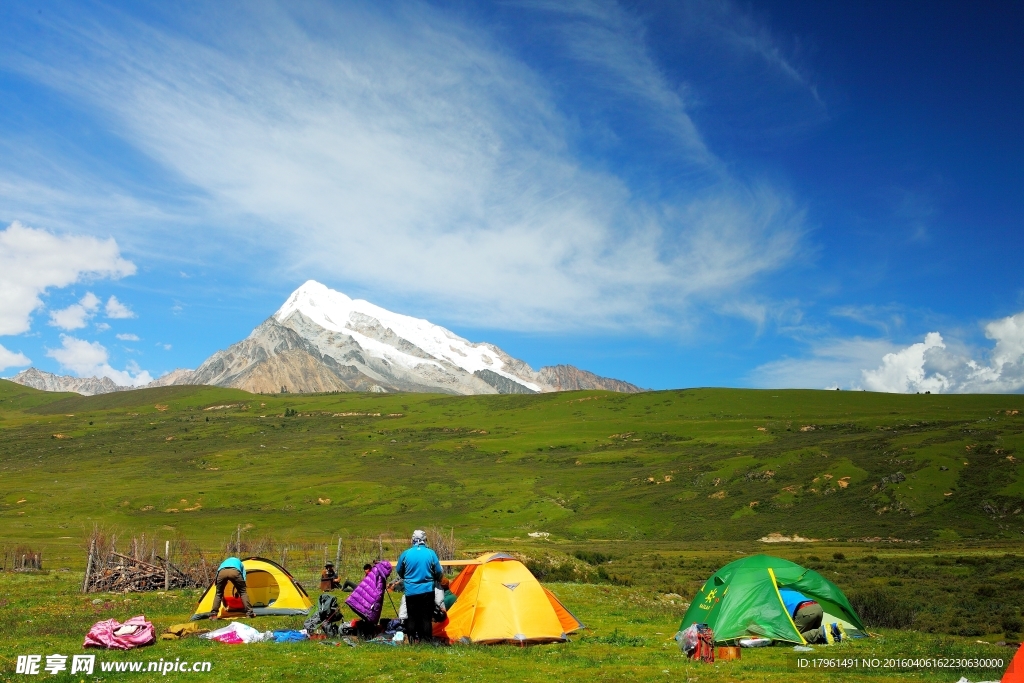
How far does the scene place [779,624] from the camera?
754 inches

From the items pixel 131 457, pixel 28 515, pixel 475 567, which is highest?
pixel 131 457

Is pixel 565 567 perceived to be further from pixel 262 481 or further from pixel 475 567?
pixel 262 481

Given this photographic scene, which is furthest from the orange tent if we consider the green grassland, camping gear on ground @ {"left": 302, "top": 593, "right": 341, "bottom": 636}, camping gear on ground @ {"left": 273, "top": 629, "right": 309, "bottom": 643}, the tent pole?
the tent pole

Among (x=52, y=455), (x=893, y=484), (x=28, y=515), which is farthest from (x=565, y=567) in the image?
(x=52, y=455)

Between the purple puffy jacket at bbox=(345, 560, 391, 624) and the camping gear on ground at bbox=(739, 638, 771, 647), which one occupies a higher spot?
the purple puffy jacket at bbox=(345, 560, 391, 624)

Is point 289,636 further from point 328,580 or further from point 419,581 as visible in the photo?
point 328,580

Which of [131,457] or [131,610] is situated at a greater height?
[131,457]

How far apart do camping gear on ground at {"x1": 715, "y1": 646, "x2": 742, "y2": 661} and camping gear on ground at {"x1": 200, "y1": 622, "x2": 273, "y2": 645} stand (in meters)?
11.1

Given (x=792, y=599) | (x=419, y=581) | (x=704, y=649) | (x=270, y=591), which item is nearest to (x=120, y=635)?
(x=419, y=581)

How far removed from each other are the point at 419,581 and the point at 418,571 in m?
0.24

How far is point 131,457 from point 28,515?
59.1m

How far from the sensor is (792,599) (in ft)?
65.3

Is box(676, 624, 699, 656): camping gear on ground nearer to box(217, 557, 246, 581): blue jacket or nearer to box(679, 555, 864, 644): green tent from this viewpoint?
box(679, 555, 864, 644): green tent

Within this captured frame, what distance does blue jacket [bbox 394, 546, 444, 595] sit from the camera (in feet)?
55.2
